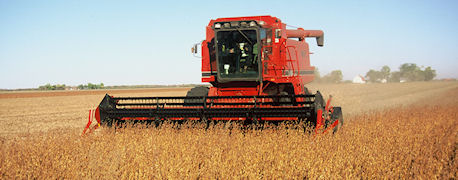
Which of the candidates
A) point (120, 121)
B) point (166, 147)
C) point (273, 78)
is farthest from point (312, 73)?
point (166, 147)

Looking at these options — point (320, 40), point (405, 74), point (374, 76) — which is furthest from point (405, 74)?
point (320, 40)

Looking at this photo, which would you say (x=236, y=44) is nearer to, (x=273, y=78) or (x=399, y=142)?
(x=273, y=78)

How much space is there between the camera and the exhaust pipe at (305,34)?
10203mm

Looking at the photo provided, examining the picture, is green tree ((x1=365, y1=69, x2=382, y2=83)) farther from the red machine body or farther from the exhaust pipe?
the red machine body

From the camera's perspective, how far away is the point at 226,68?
7.93m

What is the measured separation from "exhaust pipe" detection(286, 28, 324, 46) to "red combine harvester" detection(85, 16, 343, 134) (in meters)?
1.37

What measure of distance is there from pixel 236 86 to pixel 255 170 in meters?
4.28

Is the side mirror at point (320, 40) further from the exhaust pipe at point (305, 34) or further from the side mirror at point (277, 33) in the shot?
the side mirror at point (277, 33)

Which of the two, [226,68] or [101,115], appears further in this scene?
[226,68]

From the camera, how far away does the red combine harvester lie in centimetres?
645

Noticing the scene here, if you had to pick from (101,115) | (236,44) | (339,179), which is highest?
(236,44)

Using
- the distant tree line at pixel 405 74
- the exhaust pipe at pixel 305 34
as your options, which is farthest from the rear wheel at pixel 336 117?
the distant tree line at pixel 405 74

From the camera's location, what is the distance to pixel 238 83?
322 inches

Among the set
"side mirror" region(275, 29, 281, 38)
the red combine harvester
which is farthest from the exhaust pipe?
"side mirror" region(275, 29, 281, 38)
